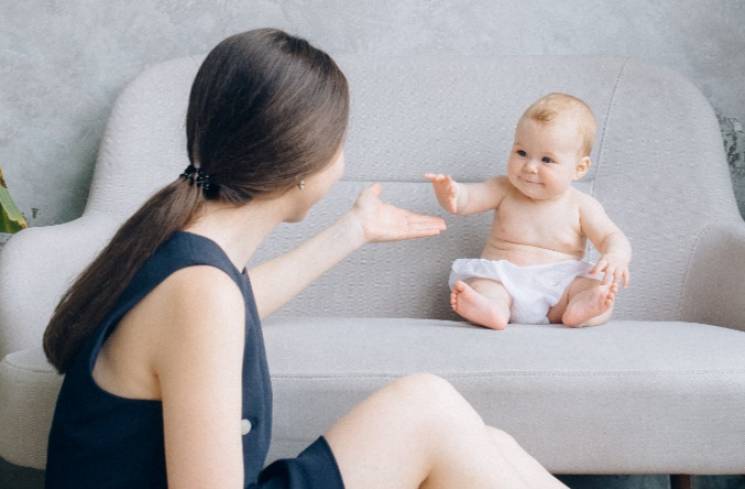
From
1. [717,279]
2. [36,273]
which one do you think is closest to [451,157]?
[717,279]

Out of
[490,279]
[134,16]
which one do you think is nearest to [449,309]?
[490,279]

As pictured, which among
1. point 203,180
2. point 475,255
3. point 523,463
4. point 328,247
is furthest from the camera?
point 475,255

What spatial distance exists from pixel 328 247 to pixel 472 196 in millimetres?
→ 529

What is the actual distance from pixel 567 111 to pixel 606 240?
0.29m

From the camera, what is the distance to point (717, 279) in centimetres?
203

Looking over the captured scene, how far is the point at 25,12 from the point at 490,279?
1.46 m

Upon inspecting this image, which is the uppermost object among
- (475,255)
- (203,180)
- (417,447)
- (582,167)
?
(203,180)

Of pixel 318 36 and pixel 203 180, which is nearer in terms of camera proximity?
pixel 203 180

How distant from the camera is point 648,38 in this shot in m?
2.48

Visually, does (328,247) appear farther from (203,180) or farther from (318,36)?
(318,36)

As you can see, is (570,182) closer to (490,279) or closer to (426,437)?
(490,279)

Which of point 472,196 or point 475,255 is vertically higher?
point 472,196

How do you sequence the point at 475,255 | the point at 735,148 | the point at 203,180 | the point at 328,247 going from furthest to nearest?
the point at 735,148 < the point at 475,255 < the point at 328,247 < the point at 203,180

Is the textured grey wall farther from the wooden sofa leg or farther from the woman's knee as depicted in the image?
the woman's knee
